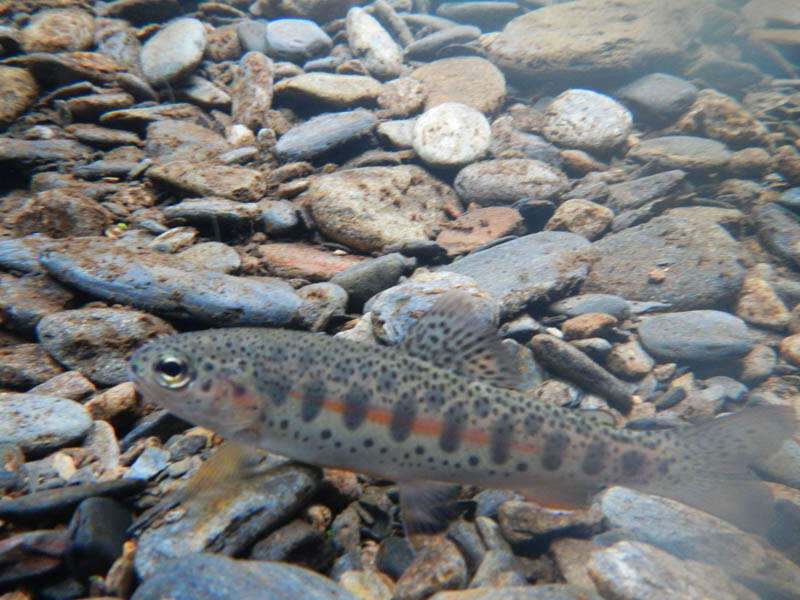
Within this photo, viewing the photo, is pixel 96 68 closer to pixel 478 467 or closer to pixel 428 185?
pixel 428 185

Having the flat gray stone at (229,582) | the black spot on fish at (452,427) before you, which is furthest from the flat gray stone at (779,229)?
the flat gray stone at (229,582)

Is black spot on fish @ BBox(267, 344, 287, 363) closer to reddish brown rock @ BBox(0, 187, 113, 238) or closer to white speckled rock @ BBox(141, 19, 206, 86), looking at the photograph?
reddish brown rock @ BBox(0, 187, 113, 238)

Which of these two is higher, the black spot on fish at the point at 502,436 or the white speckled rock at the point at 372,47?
the white speckled rock at the point at 372,47

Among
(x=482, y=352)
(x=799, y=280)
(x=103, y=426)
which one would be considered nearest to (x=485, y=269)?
(x=482, y=352)

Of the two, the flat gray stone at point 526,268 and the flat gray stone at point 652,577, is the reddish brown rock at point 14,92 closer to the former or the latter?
the flat gray stone at point 526,268

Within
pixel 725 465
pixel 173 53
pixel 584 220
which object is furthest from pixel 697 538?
pixel 173 53

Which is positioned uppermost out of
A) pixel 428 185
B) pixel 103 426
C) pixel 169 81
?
pixel 169 81

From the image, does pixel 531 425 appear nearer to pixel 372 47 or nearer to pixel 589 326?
pixel 589 326
